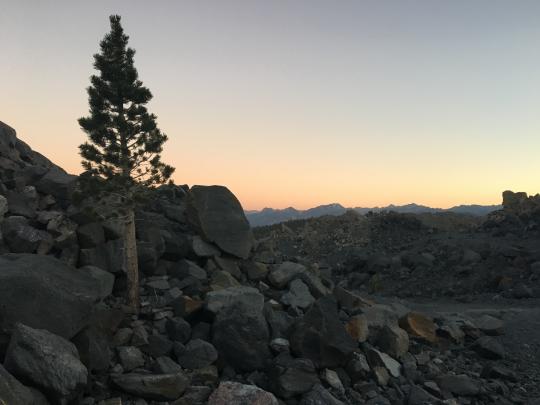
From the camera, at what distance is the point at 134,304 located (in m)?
16.3

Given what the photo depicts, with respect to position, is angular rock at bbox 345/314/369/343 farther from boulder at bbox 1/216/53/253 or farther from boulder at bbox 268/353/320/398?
boulder at bbox 1/216/53/253

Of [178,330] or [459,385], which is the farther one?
[459,385]

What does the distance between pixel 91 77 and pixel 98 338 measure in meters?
9.48

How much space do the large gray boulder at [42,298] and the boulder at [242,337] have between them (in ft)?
15.0

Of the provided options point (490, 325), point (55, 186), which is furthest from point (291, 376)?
point (55, 186)

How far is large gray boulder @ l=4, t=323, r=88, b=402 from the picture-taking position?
32.4ft

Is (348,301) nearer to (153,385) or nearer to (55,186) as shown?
(153,385)

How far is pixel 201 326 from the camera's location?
15.8 metres

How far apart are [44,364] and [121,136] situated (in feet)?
29.0

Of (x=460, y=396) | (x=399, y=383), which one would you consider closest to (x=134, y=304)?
(x=399, y=383)

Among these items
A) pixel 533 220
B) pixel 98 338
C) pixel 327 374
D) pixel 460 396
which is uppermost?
pixel 533 220

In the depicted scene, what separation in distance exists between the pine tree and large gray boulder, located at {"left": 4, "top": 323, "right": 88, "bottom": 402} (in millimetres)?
5722

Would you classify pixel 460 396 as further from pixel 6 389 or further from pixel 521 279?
pixel 521 279

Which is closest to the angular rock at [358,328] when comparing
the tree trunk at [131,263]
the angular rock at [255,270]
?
the angular rock at [255,270]
